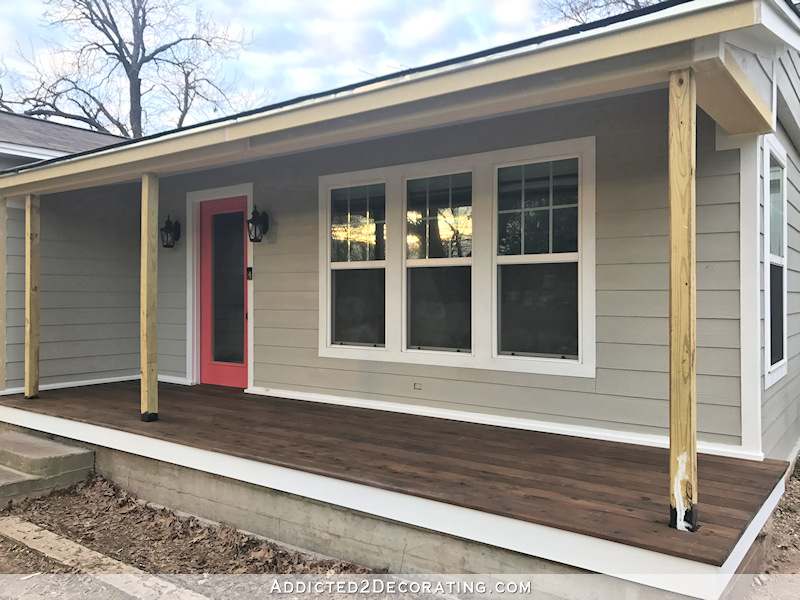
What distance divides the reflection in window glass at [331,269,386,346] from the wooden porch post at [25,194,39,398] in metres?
2.66

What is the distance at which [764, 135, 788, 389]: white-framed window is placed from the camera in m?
3.44

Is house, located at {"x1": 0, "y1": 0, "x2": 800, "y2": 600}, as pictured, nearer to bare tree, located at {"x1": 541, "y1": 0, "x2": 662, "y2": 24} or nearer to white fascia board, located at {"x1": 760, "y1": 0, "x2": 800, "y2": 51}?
white fascia board, located at {"x1": 760, "y1": 0, "x2": 800, "y2": 51}

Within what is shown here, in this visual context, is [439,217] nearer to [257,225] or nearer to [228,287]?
[257,225]

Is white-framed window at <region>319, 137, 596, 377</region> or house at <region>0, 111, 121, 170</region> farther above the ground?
house at <region>0, 111, 121, 170</region>

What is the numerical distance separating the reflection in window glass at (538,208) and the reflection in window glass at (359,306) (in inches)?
43.5

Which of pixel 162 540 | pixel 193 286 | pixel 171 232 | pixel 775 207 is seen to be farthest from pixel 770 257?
pixel 171 232

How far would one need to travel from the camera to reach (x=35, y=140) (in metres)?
6.02

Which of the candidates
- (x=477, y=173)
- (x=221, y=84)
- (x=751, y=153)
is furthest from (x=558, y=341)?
(x=221, y=84)

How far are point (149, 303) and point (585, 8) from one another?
13.2 m

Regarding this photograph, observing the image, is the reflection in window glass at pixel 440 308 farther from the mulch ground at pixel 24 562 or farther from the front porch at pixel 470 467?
the mulch ground at pixel 24 562

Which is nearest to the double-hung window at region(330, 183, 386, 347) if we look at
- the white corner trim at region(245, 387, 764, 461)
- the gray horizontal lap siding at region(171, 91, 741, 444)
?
the gray horizontal lap siding at region(171, 91, 741, 444)

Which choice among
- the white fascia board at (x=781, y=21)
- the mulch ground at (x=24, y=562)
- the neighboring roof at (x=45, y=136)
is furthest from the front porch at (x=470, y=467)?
the neighboring roof at (x=45, y=136)

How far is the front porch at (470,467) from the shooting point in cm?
225

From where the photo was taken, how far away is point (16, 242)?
5.54m
